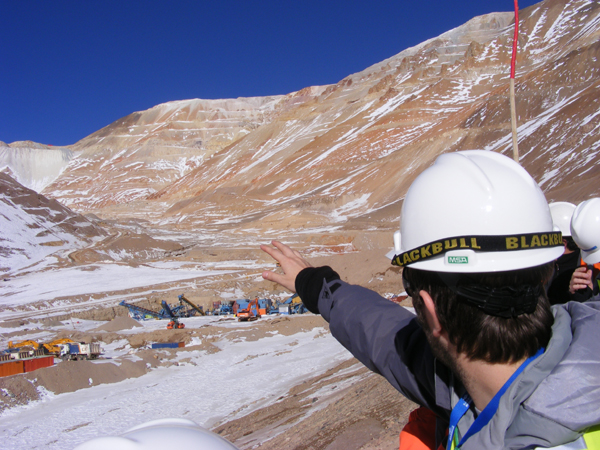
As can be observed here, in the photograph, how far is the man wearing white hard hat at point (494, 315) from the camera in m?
0.95

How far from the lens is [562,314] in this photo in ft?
3.79

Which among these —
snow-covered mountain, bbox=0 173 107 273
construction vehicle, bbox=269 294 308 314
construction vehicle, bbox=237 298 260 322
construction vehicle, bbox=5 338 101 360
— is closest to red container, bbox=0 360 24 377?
construction vehicle, bbox=5 338 101 360

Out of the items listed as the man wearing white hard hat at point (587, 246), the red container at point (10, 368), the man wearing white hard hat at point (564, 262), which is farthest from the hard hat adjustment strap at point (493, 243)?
the red container at point (10, 368)

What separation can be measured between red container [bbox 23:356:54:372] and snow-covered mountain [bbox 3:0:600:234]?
26.7 m

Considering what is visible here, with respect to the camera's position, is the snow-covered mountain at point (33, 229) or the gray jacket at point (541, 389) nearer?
the gray jacket at point (541, 389)

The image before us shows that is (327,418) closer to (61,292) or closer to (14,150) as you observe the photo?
(61,292)

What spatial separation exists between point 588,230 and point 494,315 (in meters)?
2.17

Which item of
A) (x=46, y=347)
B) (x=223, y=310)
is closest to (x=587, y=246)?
(x=46, y=347)

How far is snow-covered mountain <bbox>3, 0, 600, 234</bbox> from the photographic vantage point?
4300cm

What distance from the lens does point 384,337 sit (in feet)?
5.20

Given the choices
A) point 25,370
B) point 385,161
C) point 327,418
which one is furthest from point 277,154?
point 327,418

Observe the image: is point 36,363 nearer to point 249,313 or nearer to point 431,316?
point 249,313

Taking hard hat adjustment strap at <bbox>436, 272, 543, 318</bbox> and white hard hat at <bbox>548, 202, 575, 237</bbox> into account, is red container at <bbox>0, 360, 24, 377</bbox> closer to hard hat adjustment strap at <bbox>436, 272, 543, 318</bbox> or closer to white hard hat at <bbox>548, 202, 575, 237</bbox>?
white hard hat at <bbox>548, 202, 575, 237</bbox>

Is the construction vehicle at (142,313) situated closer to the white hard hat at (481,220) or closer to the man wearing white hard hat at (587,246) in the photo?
the man wearing white hard hat at (587,246)
